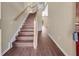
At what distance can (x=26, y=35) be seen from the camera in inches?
121

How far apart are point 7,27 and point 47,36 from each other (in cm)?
86

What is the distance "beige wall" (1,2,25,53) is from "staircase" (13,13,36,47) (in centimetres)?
16

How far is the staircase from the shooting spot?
116 inches

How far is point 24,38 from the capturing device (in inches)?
120

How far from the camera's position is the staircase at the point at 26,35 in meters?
2.96

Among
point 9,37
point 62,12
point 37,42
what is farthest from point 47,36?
point 9,37

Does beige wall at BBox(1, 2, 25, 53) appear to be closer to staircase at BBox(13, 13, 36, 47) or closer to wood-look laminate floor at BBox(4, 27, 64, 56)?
staircase at BBox(13, 13, 36, 47)

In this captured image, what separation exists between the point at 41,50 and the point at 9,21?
904 mm

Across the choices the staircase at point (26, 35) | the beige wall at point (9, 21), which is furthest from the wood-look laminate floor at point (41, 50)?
the beige wall at point (9, 21)

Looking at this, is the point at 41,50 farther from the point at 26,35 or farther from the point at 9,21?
the point at 9,21

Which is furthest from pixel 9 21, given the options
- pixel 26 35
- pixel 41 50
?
pixel 41 50

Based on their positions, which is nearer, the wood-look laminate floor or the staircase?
the wood-look laminate floor

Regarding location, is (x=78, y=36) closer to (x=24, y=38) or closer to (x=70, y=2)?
(x=70, y=2)

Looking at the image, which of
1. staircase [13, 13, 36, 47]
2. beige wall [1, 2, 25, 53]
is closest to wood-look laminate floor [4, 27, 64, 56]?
staircase [13, 13, 36, 47]
